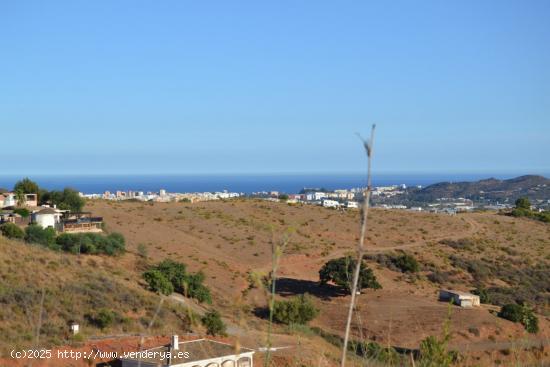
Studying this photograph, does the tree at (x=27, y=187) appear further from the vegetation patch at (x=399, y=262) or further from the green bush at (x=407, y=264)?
the green bush at (x=407, y=264)

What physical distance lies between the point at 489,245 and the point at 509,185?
78385 mm

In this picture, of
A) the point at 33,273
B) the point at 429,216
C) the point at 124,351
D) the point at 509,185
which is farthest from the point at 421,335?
the point at 509,185

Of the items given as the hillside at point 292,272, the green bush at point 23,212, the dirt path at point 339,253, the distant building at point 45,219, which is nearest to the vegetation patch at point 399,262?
the hillside at point 292,272

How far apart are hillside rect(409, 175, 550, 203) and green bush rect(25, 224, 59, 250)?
8119 cm

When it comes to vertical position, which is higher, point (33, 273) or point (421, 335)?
point (33, 273)

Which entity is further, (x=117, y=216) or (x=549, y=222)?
(x=549, y=222)

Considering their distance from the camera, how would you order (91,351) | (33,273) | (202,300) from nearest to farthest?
(91,351) → (33,273) → (202,300)

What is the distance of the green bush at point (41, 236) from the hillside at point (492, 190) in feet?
266

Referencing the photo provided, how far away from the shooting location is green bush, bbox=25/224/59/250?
3516cm

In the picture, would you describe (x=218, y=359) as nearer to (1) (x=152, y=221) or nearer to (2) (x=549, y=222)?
(1) (x=152, y=221)

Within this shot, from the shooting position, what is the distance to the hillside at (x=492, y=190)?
115562 mm

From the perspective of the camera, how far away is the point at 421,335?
90.9ft

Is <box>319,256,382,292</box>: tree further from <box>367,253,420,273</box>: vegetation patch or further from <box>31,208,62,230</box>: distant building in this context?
<box>31,208,62,230</box>: distant building

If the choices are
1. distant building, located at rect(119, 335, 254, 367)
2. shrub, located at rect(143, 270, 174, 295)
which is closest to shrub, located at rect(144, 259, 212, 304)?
shrub, located at rect(143, 270, 174, 295)
